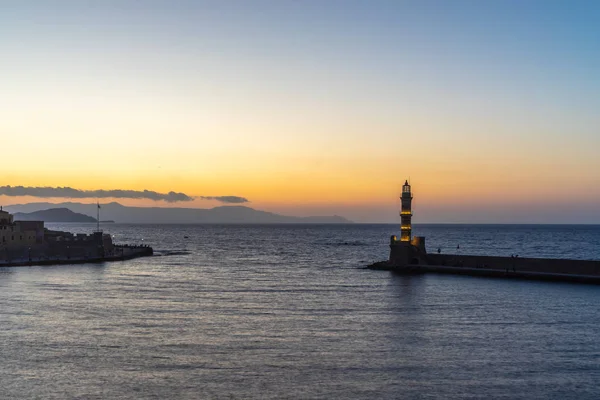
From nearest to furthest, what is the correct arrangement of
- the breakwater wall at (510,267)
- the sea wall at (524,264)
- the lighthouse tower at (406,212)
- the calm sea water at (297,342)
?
the calm sea water at (297,342) → the breakwater wall at (510,267) → the sea wall at (524,264) → the lighthouse tower at (406,212)

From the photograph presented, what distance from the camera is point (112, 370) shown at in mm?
28016

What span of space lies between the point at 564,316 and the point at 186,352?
93.0 feet

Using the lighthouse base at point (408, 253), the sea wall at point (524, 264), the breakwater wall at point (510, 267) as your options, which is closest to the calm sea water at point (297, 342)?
the breakwater wall at point (510, 267)

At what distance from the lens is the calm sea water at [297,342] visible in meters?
25.8

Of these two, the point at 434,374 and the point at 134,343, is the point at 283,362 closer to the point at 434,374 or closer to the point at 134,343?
the point at 434,374

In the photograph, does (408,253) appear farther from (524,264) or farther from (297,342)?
(297,342)

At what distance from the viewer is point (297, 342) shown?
34062 millimetres

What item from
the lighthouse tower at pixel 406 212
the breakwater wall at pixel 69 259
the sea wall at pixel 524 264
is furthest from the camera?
the breakwater wall at pixel 69 259

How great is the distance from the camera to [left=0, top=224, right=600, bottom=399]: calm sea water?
25.8 metres

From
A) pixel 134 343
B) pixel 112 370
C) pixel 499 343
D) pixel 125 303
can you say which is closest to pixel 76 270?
pixel 125 303

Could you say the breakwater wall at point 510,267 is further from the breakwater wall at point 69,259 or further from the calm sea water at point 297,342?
the breakwater wall at point 69,259

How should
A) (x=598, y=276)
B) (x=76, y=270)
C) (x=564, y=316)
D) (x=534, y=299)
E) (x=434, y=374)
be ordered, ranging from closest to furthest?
1. (x=434, y=374)
2. (x=564, y=316)
3. (x=534, y=299)
4. (x=598, y=276)
5. (x=76, y=270)

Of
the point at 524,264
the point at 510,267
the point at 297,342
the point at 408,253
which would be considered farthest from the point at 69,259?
the point at 297,342

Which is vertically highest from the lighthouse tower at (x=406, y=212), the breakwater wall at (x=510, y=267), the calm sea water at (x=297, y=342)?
the lighthouse tower at (x=406, y=212)
